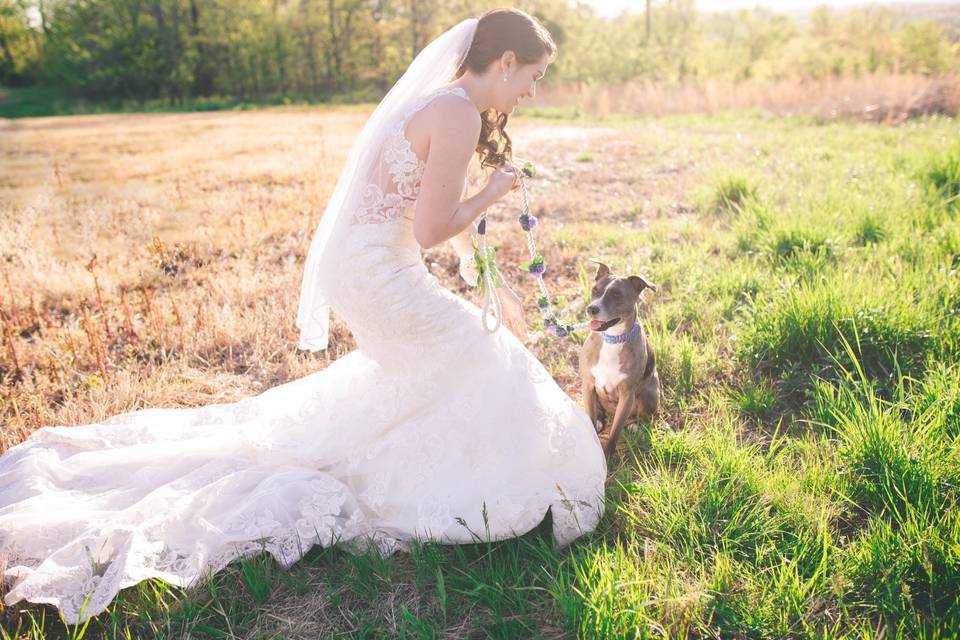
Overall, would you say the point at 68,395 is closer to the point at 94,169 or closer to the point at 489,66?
the point at 489,66

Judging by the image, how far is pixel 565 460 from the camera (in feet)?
9.23

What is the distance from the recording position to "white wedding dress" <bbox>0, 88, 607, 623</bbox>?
8.42 ft

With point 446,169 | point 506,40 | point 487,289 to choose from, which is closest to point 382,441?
point 487,289

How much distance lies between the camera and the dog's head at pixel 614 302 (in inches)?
120

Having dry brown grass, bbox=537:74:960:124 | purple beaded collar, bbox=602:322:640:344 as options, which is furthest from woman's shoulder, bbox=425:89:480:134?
dry brown grass, bbox=537:74:960:124

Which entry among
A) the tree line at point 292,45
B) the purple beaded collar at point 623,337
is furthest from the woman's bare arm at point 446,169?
the tree line at point 292,45

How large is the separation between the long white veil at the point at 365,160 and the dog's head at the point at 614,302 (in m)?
1.28

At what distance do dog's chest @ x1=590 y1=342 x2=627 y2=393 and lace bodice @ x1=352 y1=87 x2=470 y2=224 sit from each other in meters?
1.34

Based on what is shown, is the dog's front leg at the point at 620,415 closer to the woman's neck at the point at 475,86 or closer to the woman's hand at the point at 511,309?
the woman's hand at the point at 511,309

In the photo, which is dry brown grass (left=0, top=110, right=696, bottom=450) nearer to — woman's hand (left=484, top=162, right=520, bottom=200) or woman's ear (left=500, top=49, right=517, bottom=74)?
woman's hand (left=484, top=162, right=520, bottom=200)

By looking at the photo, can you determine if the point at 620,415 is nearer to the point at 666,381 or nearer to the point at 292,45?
the point at 666,381

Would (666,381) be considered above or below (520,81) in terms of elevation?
below

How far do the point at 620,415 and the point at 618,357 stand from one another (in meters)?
0.32

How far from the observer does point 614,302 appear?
3068 mm
